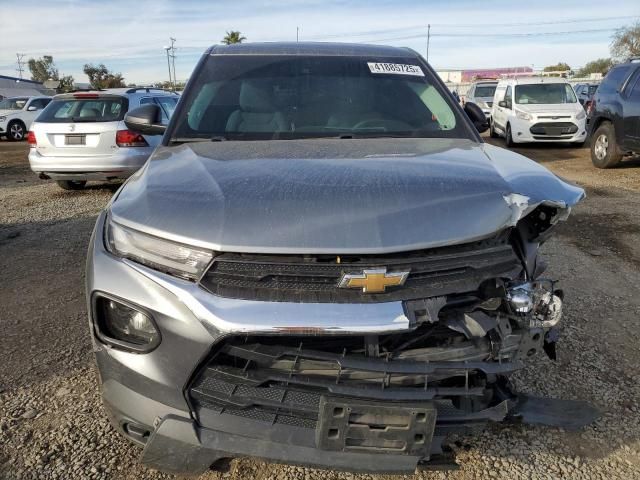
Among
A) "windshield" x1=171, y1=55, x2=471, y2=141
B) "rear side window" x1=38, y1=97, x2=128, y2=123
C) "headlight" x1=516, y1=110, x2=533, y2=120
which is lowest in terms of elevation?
"headlight" x1=516, y1=110, x2=533, y2=120

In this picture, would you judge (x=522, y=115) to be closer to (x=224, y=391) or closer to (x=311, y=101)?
(x=311, y=101)

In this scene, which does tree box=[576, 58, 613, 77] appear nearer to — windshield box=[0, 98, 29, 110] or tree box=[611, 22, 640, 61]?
tree box=[611, 22, 640, 61]

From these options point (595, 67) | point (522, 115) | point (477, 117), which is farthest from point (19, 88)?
point (595, 67)

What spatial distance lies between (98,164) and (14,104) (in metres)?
15.9

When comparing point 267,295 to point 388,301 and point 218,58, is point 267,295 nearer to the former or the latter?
point 388,301

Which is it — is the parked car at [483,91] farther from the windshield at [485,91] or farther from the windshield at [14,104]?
the windshield at [14,104]

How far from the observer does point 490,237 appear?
193 centimetres

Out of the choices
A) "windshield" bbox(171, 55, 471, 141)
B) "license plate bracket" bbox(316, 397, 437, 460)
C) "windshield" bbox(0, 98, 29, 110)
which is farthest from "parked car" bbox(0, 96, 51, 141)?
"license plate bracket" bbox(316, 397, 437, 460)

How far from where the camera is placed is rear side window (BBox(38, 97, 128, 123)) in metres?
7.88

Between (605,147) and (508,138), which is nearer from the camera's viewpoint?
(605,147)

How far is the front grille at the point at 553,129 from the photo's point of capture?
13.1 m

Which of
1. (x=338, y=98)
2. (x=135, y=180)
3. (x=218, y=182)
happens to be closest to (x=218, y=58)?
(x=338, y=98)

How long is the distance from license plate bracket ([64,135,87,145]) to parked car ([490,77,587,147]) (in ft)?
33.6

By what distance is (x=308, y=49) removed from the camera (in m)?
3.53
